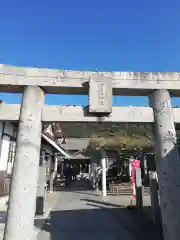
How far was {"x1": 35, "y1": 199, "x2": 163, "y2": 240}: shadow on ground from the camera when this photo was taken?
18.5ft

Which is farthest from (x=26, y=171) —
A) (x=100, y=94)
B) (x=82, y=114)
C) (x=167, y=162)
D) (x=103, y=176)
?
(x=103, y=176)

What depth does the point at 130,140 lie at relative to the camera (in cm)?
1420

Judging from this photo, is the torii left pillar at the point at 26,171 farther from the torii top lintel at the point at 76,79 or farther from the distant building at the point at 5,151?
the distant building at the point at 5,151

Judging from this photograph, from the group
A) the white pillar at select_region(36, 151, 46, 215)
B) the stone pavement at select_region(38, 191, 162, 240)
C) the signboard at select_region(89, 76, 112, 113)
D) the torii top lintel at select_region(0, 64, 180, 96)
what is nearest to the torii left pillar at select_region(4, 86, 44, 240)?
the torii top lintel at select_region(0, 64, 180, 96)

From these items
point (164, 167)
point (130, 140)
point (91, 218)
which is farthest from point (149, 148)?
point (164, 167)

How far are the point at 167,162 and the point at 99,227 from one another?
11.4 feet

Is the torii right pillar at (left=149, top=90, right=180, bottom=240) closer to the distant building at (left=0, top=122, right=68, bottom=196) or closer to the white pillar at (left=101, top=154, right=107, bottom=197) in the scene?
the distant building at (left=0, top=122, right=68, bottom=196)

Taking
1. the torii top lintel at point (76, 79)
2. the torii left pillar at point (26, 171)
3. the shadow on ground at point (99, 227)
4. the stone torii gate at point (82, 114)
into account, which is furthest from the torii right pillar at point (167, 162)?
the torii left pillar at point (26, 171)

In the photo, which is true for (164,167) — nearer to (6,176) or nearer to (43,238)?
(43,238)

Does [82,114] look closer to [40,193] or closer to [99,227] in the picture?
→ [99,227]

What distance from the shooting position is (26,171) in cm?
436

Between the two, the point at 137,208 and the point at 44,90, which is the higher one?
the point at 44,90

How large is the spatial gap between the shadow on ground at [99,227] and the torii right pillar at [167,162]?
1719 mm

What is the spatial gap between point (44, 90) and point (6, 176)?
6211 mm
